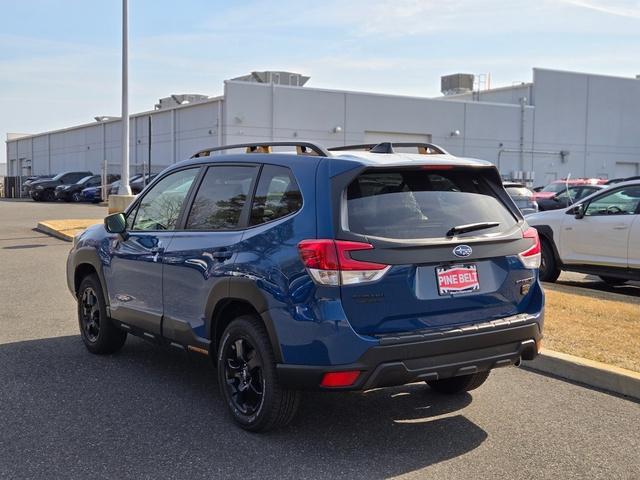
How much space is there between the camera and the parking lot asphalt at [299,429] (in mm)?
4203

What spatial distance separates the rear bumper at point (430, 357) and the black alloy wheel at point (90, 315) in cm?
306

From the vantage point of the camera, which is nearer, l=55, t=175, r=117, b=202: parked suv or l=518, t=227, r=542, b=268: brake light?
l=518, t=227, r=542, b=268: brake light

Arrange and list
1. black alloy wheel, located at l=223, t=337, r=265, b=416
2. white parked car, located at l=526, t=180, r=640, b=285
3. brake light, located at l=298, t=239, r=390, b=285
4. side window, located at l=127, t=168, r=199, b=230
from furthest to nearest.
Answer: white parked car, located at l=526, t=180, r=640, b=285 < side window, located at l=127, t=168, r=199, b=230 < black alloy wheel, located at l=223, t=337, r=265, b=416 < brake light, located at l=298, t=239, r=390, b=285

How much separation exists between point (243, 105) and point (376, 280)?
34037mm

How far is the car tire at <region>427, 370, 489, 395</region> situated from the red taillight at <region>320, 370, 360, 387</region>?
1.61m

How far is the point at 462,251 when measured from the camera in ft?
14.6

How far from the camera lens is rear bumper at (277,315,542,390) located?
414cm

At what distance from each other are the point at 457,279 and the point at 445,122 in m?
39.5

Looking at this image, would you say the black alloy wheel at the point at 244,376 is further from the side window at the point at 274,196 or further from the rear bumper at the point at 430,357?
the side window at the point at 274,196

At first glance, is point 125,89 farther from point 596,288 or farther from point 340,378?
point 340,378

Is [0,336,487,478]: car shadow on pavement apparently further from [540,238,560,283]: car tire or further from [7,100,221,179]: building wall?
[7,100,221,179]: building wall

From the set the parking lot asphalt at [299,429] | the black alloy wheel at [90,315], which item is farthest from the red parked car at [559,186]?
the black alloy wheel at [90,315]

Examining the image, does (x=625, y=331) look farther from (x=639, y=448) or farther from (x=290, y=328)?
(x=290, y=328)

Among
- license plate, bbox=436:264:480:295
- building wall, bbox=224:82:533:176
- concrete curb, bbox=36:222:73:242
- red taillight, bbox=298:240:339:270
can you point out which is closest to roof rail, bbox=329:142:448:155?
license plate, bbox=436:264:480:295
